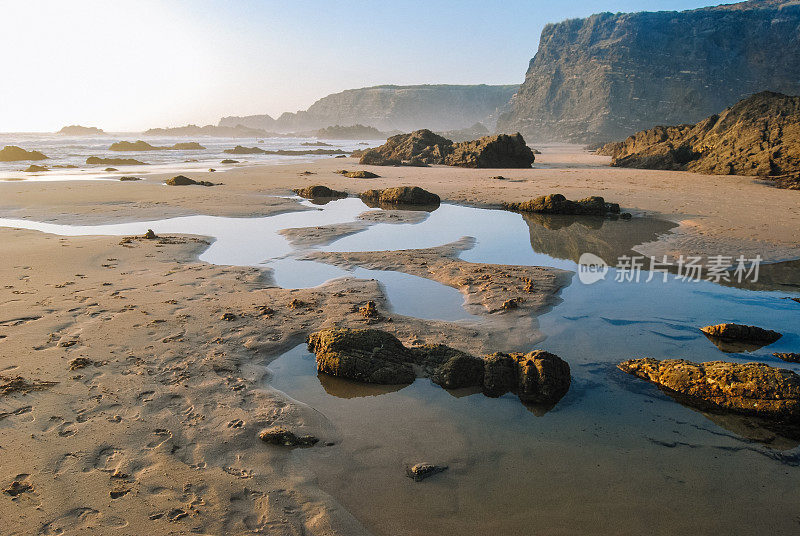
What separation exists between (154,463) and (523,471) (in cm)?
249

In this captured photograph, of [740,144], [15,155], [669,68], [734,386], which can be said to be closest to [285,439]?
[734,386]

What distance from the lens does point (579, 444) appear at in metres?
3.43

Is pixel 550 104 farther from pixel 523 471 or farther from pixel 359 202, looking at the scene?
pixel 523 471

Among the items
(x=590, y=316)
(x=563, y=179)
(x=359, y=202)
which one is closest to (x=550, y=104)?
(x=563, y=179)

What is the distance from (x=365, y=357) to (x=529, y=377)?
5.02 feet

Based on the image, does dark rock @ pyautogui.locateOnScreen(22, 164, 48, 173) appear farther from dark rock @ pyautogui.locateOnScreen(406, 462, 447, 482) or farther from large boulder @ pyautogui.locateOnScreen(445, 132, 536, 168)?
dark rock @ pyautogui.locateOnScreen(406, 462, 447, 482)

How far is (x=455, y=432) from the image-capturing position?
356 centimetres

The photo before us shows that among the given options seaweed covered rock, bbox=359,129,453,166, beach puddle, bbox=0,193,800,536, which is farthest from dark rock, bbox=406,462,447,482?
seaweed covered rock, bbox=359,129,453,166

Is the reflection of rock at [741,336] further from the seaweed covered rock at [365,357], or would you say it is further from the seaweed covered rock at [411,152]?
the seaweed covered rock at [411,152]

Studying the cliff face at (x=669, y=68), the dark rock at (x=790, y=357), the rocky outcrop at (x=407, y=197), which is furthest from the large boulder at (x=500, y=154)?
the cliff face at (x=669, y=68)

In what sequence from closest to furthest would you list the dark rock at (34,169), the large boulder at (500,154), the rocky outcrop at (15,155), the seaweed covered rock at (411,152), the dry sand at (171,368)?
the dry sand at (171,368), the dark rock at (34,169), the large boulder at (500,154), the seaweed covered rock at (411,152), the rocky outcrop at (15,155)

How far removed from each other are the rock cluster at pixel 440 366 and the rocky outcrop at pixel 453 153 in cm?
2652

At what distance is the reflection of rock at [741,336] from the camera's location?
201 inches

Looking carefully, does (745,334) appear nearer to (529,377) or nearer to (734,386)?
(734,386)
